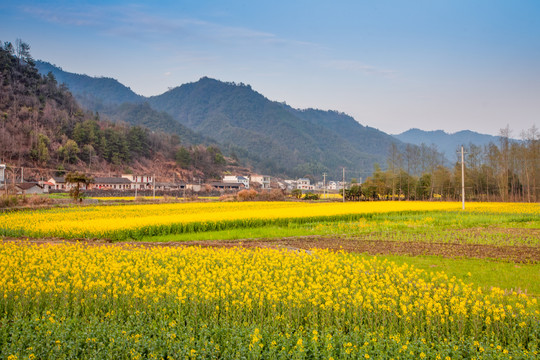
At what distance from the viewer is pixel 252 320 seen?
7852mm

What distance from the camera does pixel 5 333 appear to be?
6891 mm

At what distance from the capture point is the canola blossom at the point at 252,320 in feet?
20.8

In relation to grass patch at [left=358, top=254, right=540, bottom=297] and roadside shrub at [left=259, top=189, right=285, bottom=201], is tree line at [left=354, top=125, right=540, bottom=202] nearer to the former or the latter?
roadside shrub at [left=259, top=189, right=285, bottom=201]

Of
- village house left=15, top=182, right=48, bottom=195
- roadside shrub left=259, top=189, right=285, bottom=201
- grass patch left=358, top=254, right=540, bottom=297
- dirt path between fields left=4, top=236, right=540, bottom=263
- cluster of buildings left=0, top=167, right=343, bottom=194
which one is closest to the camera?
grass patch left=358, top=254, right=540, bottom=297

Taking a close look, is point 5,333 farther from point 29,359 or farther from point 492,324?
point 492,324

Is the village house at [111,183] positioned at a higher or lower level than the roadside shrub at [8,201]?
higher

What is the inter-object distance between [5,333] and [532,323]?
9051 mm

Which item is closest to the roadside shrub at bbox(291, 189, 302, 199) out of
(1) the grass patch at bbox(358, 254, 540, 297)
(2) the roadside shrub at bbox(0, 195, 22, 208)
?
(2) the roadside shrub at bbox(0, 195, 22, 208)

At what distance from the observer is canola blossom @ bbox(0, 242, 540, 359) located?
20.8 ft

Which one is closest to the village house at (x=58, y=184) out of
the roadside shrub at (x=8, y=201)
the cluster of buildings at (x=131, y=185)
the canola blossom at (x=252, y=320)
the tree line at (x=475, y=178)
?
the cluster of buildings at (x=131, y=185)

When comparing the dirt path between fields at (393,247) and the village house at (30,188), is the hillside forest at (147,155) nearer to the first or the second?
the village house at (30,188)

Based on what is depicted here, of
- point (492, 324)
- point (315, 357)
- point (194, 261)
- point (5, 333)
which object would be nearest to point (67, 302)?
point (5, 333)

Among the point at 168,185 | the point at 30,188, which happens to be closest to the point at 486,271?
the point at 30,188

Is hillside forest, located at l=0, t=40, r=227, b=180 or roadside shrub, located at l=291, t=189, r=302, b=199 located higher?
hillside forest, located at l=0, t=40, r=227, b=180
